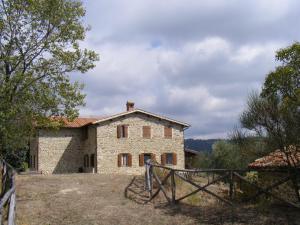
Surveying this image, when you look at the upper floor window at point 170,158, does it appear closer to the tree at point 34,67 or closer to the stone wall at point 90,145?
the stone wall at point 90,145

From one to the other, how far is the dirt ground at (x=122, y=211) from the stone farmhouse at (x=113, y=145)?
65.8 feet

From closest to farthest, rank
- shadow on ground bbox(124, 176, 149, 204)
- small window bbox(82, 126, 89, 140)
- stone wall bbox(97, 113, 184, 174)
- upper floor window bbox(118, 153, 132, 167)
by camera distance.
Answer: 1. shadow on ground bbox(124, 176, 149, 204)
2. stone wall bbox(97, 113, 184, 174)
3. upper floor window bbox(118, 153, 132, 167)
4. small window bbox(82, 126, 89, 140)

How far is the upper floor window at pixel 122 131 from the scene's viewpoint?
130ft

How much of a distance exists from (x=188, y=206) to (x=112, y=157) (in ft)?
83.4

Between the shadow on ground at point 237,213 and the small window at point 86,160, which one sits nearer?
the shadow on ground at point 237,213

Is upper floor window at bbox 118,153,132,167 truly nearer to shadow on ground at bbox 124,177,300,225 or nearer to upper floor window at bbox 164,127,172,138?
upper floor window at bbox 164,127,172,138

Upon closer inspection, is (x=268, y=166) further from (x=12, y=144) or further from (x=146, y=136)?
(x=146, y=136)

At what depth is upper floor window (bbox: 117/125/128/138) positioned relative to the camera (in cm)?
3962

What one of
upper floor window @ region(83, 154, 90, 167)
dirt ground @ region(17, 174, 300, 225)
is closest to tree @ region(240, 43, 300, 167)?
dirt ground @ region(17, 174, 300, 225)

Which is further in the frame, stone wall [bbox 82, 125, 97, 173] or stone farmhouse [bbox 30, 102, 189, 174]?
stone wall [bbox 82, 125, 97, 173]

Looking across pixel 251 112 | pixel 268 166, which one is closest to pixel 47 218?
pixel 251 112

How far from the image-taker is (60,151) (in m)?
41.9

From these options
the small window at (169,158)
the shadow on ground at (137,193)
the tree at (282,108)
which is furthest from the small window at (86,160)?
the tree at (282,108)

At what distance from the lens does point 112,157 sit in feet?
129
